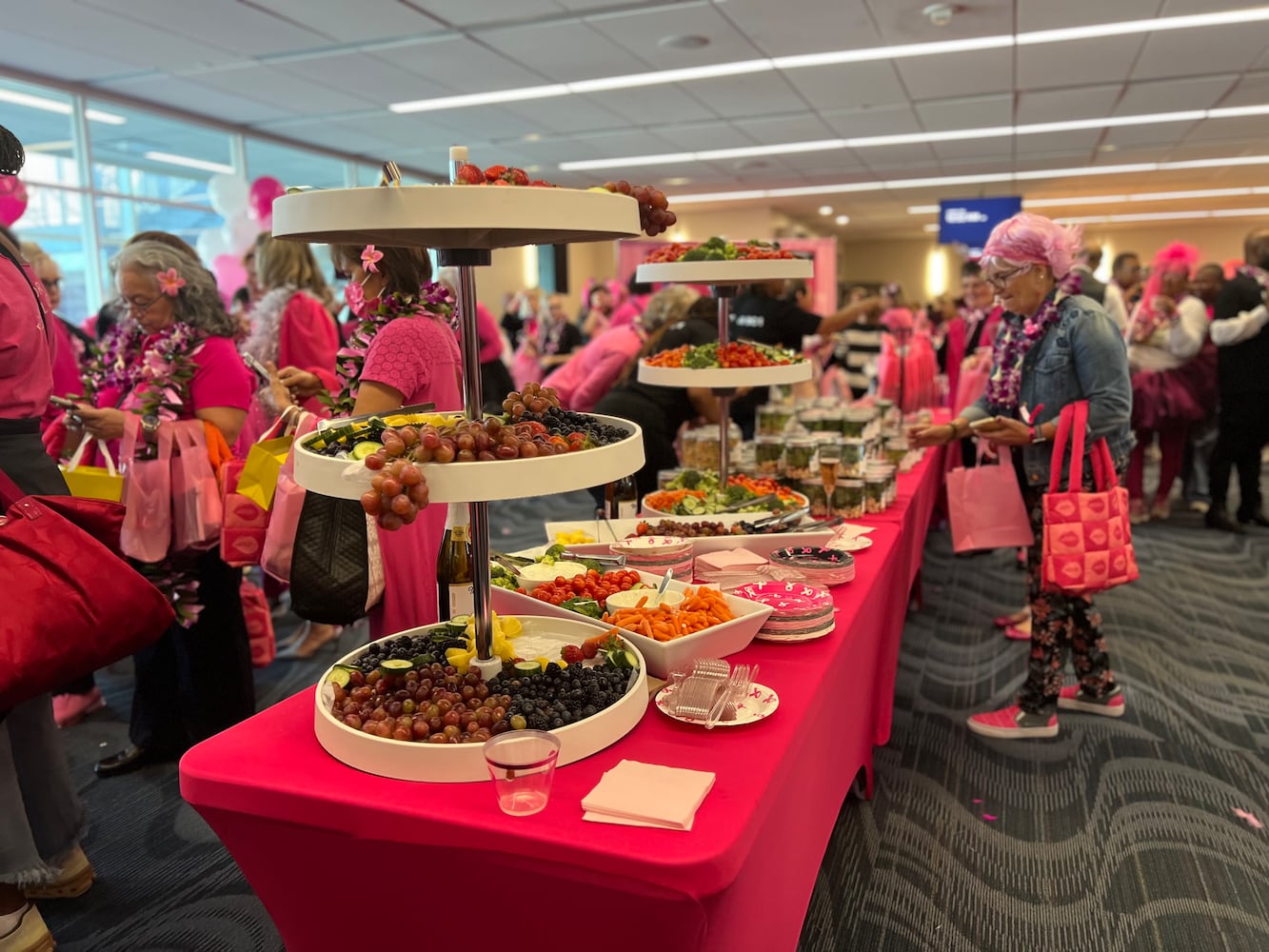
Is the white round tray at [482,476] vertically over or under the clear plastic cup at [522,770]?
over

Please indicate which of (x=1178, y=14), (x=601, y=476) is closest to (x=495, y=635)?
(x=601, y=476)

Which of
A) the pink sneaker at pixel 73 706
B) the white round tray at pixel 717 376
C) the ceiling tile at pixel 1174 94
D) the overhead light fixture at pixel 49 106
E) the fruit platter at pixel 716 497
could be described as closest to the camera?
the white round tray at pixel 717 376

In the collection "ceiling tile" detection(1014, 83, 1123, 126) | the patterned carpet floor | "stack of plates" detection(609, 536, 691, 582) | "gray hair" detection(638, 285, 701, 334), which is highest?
"ceiling tile" detection(1014, 83, 1123, 126)

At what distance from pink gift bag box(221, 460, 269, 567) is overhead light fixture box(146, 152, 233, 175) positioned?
6.50 m

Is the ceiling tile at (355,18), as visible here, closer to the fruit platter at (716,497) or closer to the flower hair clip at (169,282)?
the flower hair clip at (169,282)

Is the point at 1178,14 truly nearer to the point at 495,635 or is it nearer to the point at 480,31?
the point at 480,31

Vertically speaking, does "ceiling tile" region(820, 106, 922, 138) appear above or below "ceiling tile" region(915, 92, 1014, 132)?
above

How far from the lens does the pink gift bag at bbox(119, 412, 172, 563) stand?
99.3 inches

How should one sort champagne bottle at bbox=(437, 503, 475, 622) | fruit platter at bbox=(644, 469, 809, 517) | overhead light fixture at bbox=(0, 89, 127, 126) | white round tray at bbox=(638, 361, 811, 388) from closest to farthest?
champagne bottle at bbox=(437, 503, 475, 622) → white round tray at bbox=(638, 361, 811, 388) → fruit platter at bbox=(644, 469, 809, 517) → overhead light fixture at bbox=(0, 89, 127, 126)

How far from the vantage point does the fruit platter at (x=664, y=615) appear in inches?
58.1

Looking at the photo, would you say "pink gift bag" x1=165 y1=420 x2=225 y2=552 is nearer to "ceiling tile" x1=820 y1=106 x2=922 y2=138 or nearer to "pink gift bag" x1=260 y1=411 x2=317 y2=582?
"pink gift bag" x1=260 y1=411 x2=317 y2=582

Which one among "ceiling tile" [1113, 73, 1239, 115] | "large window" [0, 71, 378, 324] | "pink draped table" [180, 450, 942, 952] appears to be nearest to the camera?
"pink draped table" [180, 450, 942, 952]

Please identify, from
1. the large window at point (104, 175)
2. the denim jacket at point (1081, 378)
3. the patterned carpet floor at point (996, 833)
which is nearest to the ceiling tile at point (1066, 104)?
the patterned carpet floor at point (996, 833)

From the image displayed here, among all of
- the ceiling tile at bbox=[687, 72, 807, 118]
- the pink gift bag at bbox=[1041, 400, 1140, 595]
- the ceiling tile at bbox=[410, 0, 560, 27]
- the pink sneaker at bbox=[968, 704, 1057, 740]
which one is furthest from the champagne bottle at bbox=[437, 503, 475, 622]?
the ceiling tile at bbox=[687, 72, 807, 118]
